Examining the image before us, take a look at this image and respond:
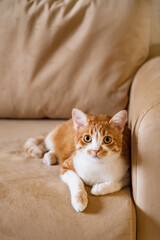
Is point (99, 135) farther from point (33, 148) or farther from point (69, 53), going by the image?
point (69, 53)

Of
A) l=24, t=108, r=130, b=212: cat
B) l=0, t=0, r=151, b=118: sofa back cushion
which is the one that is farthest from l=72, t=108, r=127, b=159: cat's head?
l=0, t=0, r=151, b=118: sofa back cushion

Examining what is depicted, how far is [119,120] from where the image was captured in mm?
1008

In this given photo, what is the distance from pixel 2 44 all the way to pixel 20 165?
0.75 meters

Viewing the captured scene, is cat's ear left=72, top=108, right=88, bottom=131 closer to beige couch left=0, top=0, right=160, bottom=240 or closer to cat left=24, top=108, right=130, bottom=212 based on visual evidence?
cat left=24, top=108, right=130, bottom=212

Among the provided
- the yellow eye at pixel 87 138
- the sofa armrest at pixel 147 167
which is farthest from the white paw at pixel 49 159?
the sofa armrest at pixel 147 167

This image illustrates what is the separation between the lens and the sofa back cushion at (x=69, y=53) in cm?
145

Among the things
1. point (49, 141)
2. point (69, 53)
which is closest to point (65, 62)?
point (69, 53)

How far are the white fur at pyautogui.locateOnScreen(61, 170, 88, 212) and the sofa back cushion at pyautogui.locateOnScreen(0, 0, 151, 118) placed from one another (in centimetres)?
55

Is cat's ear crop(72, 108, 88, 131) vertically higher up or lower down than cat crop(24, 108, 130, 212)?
higher up

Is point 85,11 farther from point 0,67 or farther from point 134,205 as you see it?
point 134,205

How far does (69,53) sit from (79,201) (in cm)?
86

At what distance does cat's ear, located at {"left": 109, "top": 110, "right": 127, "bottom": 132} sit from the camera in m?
0.99

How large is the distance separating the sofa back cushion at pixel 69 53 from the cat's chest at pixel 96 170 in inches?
21.2

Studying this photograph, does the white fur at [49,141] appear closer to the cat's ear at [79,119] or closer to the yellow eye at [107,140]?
the cat's ear at [79,119]
